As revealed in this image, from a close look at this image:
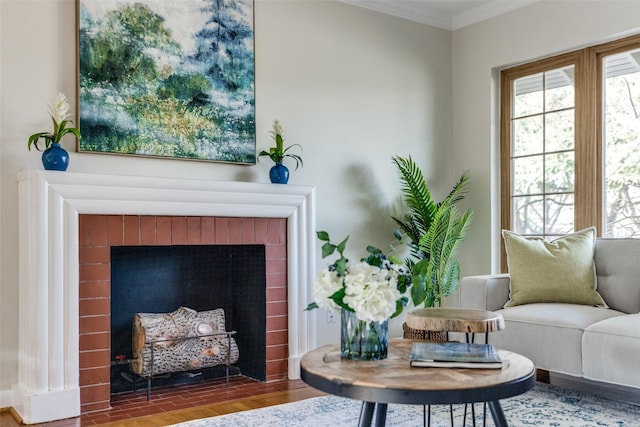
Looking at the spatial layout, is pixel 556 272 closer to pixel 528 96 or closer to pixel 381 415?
pixel 528 96

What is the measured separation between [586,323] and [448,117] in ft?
7.78

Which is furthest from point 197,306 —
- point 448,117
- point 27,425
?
point 448,117

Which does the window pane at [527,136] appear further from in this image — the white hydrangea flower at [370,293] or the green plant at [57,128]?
the green plant at [57,128]

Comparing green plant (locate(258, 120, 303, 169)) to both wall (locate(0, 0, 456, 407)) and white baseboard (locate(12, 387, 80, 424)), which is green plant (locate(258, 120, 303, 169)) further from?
white baseboard (locate(12, 387, 80, 424))

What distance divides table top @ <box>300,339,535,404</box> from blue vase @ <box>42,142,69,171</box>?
171cm

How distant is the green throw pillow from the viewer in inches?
131

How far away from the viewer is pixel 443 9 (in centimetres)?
460

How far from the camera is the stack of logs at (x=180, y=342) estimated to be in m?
3.36

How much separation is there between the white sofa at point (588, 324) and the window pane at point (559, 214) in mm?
699

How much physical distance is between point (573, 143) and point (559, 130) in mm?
152

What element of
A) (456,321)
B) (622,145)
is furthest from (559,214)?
(456,321)

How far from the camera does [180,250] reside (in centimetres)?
363

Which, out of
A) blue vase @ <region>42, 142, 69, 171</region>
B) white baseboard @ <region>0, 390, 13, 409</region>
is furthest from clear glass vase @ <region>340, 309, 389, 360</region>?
white baseboard @ <region>0, 390, 13, 409</region>

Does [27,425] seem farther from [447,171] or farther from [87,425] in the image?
[447,171]
